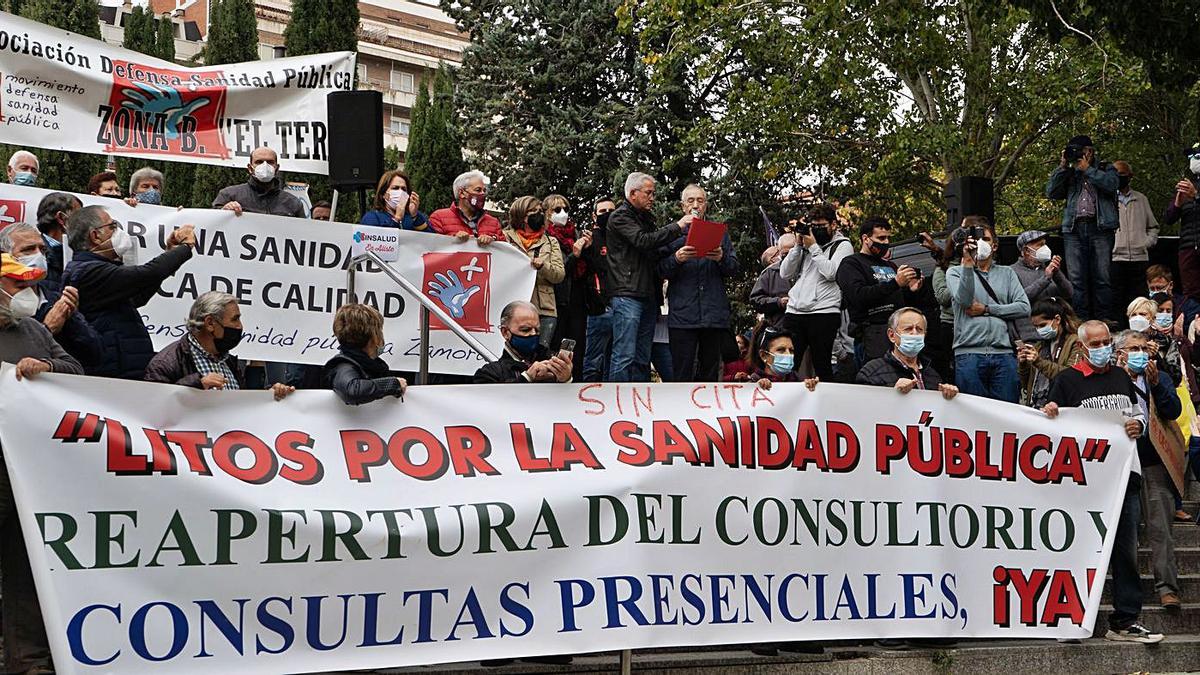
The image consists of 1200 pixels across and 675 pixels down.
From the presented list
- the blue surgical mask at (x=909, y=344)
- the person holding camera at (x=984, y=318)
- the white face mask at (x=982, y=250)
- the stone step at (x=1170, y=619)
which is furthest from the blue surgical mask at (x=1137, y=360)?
the blue surgical mask at (x=909, y=344)

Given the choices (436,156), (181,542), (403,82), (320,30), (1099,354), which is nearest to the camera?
(181,542)

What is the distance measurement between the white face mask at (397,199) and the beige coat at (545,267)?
2.40 ft

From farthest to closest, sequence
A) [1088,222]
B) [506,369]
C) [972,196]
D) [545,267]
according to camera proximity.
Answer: [1088,222] → [972,196] → [545,267] → [506,369]

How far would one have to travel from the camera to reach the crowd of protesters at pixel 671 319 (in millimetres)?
6664

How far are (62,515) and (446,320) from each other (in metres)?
2.85

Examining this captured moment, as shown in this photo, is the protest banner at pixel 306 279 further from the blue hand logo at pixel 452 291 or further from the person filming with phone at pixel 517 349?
the person filming with phone at pixel 517 349

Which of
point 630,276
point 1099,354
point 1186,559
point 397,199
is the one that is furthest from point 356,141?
point 1186,559

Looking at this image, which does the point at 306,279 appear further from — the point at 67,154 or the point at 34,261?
the point at 67,154

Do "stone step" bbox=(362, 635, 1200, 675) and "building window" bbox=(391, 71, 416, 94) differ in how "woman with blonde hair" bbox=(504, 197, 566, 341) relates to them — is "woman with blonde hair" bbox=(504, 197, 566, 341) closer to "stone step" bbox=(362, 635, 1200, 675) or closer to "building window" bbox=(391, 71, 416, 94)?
"stone step" bbox=(362, 635, 1200, 675)

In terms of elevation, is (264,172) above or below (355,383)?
above

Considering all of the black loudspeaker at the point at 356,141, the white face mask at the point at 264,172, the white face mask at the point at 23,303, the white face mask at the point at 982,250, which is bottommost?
the white face mask at the point at 23,303

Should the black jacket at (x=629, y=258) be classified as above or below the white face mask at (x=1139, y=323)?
above

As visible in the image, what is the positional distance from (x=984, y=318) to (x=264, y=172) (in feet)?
16.1

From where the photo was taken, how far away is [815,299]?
33.7 ft
